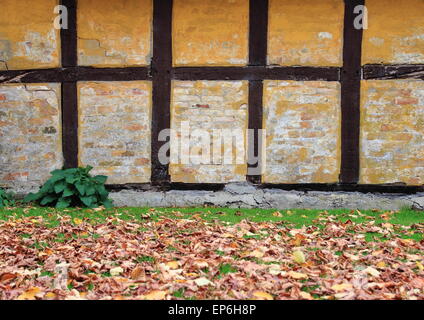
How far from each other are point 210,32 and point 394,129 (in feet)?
10.1

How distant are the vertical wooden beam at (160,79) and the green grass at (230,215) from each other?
2.30ft

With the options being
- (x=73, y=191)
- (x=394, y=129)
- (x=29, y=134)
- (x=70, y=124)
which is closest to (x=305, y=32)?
(x=394, y=129)

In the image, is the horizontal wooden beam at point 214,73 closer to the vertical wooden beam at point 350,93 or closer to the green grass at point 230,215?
the vertical wooden beam at point 350,93

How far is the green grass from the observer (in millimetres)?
5461

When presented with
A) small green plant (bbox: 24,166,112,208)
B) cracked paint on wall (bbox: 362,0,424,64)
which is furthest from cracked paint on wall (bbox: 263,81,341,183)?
small green plant (bbox: 24,166,112,208)

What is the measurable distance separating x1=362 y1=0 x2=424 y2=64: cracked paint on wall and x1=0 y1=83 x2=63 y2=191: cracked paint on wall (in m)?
4.73

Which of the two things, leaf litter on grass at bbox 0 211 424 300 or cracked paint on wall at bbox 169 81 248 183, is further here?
cracked paint on wall at bbox 169 81 248 183

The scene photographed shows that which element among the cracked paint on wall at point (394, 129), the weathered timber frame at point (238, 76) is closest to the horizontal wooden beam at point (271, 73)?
the weathered timber frame at point (238, 76)

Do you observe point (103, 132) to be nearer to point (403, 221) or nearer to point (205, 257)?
point (205, 257)

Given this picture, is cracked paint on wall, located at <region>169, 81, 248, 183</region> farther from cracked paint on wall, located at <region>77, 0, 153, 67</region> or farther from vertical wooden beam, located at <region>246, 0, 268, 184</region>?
cracked paint on wall, located at <region>77, 0, 153, 67</region>

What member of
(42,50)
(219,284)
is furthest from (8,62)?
(219,284)

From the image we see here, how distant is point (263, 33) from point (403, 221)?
3.28 meters

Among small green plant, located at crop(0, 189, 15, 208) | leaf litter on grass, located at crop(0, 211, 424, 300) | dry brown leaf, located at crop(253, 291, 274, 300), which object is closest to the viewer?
dry brown leaf, located at crop(253, 291, 274, 300)

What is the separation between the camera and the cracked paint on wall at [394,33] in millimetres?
6582
